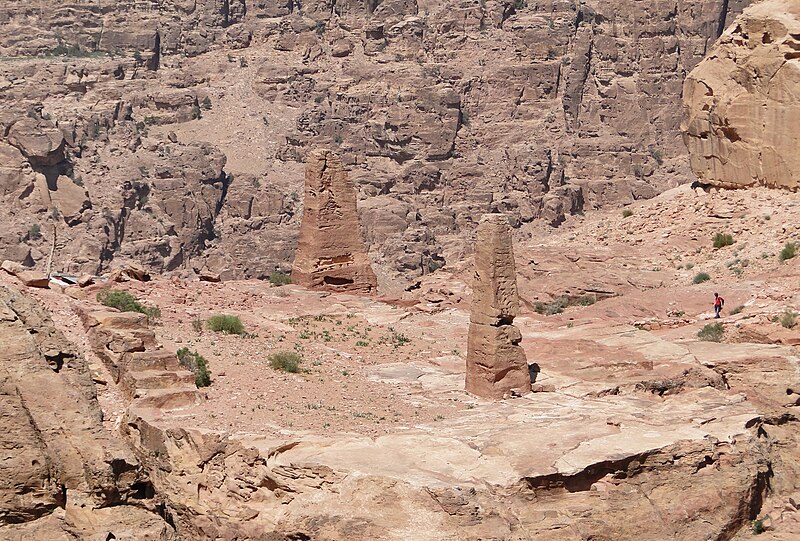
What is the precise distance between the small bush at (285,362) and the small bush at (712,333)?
7.89 meters

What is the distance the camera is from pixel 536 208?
90.2m

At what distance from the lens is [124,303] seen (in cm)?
2761

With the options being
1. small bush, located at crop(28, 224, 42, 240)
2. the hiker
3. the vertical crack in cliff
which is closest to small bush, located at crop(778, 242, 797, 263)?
the hiker

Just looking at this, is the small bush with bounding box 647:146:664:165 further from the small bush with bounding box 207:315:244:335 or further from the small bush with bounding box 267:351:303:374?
the small bush with bounding box 267:351:303:374

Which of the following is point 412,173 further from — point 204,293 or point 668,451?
point 668,451

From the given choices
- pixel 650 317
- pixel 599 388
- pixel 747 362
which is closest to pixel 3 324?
pixel 599 388

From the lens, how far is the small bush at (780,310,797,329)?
85.6 ft

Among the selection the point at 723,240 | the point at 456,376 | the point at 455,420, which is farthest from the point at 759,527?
the point at 723,240

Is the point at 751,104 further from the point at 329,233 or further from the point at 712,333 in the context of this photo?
the point at 712,333

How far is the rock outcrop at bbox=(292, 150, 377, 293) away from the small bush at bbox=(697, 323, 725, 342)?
11.2 meters

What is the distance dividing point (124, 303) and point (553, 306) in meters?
10.3

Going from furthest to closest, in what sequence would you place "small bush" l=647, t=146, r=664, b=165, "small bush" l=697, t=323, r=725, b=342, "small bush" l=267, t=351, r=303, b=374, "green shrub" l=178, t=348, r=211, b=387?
"small bush" l=647, t=146, r=664, b=165 < "small bush" l=697, t=323, r=725, b=342 < "small bush" l=267, t=351, r=303, b=374 < "green shrub" l=178, t=348, r=211, b=387

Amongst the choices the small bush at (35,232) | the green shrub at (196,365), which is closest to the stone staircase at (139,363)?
the green shrub at (196,365)

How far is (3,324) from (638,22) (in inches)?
3758
